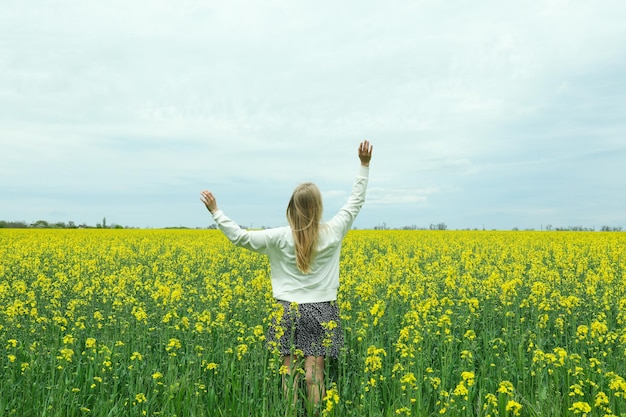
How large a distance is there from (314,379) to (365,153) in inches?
85.7

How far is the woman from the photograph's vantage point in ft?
15.9

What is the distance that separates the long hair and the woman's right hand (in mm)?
696

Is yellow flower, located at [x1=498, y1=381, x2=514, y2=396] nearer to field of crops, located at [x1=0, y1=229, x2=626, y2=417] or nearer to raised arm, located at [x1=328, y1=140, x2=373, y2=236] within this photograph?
field of crops, located at [x1=0, y1=229, x2=626, y2=417]

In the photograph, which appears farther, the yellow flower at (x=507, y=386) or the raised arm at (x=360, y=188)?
the raised arm at (x=360, y=188)

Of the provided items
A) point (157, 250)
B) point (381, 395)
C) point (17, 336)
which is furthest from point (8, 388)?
point (157, 250)

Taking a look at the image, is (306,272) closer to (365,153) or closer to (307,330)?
(307,330)

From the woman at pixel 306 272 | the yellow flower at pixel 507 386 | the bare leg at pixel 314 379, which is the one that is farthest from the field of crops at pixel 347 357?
the woman at pixel 306 272

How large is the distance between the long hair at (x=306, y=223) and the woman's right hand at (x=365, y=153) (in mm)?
696

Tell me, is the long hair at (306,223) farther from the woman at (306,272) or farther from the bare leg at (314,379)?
the bare leg at (314,379)

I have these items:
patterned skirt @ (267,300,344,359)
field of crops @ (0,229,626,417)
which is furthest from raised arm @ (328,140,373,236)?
field of crops @ (0,229,626,417)

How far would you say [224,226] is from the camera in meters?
5.09

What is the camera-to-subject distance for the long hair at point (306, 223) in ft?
15.8

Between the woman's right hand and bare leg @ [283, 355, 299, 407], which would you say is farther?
the woman's right hand

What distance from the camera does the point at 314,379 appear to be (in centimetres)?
478
